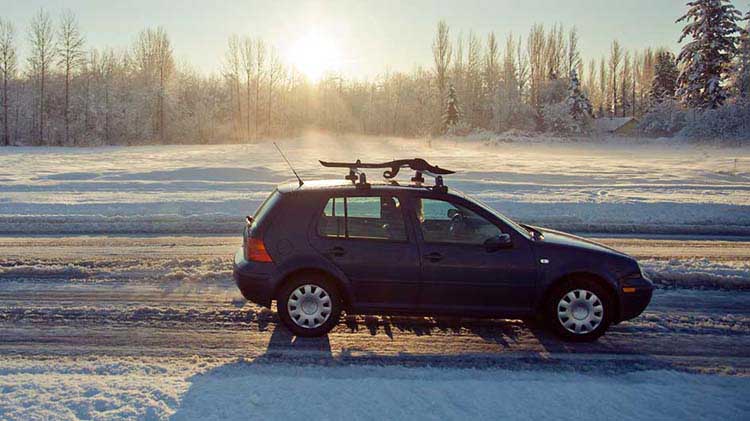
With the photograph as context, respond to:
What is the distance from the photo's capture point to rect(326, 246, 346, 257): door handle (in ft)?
19.7

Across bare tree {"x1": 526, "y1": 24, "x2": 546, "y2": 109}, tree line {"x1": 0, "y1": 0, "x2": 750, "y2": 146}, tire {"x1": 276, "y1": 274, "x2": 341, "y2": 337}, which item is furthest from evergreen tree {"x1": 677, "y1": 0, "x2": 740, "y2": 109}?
tire {"x1": 276, "y1": 274, "x2": 341, "y2": 337}

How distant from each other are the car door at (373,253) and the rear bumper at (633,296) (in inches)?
81.2

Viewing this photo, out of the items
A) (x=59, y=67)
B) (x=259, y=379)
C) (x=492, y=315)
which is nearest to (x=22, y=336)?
(x=259, y=379)

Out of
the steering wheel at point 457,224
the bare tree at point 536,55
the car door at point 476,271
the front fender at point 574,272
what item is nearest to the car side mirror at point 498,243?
the car door at point 476,271

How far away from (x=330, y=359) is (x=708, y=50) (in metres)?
58.6

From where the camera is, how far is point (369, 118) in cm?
8975

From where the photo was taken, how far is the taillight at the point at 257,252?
606 centimetres

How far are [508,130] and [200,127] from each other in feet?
128

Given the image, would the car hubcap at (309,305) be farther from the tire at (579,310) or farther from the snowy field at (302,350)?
the tire at (579,310)

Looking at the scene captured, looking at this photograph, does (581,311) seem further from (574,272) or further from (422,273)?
(422,273)

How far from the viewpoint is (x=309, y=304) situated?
604 cm

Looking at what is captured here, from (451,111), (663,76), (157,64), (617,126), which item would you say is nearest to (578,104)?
(617,126)

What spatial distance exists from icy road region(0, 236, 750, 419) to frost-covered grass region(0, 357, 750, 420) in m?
0.02

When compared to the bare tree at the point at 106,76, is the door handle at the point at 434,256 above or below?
below
